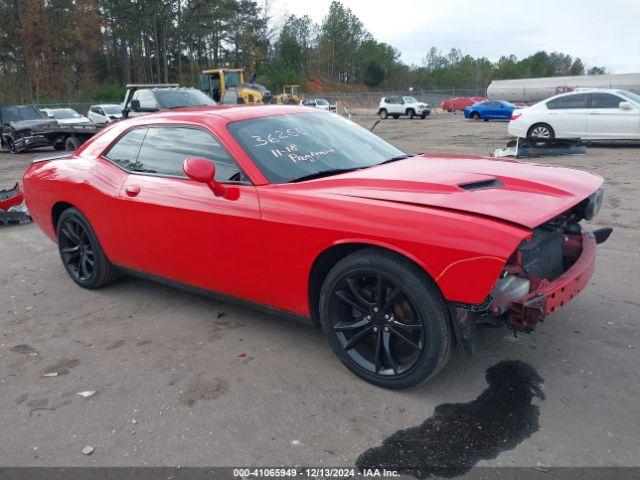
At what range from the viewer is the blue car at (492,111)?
31641 mm

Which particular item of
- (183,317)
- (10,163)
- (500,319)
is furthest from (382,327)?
(10,163)

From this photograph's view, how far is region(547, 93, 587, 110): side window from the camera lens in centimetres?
1334

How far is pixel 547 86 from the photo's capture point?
49094 millimetres

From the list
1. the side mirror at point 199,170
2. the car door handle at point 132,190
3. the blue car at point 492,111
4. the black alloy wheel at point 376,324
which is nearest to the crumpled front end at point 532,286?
the black alloy wheel at point 376,324

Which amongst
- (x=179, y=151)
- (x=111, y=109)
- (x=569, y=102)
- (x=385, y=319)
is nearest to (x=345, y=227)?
(x=385, y=319)

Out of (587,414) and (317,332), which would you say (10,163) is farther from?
(587,414)

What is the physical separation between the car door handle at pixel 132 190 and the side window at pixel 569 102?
40.5 feet

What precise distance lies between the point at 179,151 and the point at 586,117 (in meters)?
12.3

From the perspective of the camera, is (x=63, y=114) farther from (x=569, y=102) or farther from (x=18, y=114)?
(x=569, y=102)

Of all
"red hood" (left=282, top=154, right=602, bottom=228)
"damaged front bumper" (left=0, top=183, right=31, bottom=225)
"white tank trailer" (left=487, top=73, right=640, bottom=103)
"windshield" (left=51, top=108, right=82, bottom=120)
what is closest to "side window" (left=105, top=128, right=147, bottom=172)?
"red hood" (left=282, top=154, right=602, bottom=228)

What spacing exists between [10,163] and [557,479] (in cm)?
1653

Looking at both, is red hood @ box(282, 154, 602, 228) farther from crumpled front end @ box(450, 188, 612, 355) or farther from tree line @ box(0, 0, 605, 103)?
tree line @ box(0, 0, 605, 103)

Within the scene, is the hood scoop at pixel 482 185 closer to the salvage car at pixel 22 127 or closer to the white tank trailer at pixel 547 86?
the salvage car at pixel 22 127

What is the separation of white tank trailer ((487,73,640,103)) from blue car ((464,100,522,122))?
1737 cm
